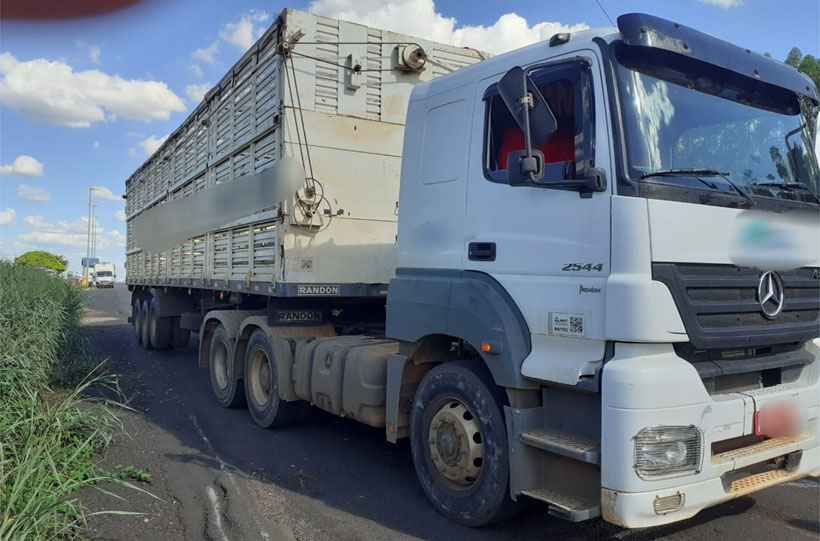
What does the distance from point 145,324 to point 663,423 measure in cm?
1261

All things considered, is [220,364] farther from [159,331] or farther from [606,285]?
[606,285]

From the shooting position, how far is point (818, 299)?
390 centimetres

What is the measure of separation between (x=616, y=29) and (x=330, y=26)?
354cm

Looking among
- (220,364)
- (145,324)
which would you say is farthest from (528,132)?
(145,324)

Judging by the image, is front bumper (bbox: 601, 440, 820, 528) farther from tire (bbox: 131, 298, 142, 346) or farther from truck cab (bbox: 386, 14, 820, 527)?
tire (bbox: 131, 298, 142, 346)

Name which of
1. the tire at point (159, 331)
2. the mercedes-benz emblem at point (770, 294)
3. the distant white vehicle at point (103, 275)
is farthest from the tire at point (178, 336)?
the distant white vehicle at point (103, 275)

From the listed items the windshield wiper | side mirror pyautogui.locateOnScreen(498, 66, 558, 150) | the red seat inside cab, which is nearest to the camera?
the windshield wiper

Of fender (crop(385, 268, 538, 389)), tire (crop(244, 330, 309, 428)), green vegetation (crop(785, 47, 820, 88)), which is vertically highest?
green vegetation (crop(785, 47, 820, 88))

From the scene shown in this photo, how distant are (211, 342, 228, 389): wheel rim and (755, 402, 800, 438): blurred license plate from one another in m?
5.99

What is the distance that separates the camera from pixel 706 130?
3582 mm

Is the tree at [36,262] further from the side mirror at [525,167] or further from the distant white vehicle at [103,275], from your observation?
the distant white vehicle at [103,275]

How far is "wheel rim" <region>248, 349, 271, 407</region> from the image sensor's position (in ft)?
23.0

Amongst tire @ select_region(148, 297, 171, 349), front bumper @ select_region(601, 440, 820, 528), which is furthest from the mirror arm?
tire @ select_region(148, 297, 171, 349)

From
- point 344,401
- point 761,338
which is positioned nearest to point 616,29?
point 761,338
